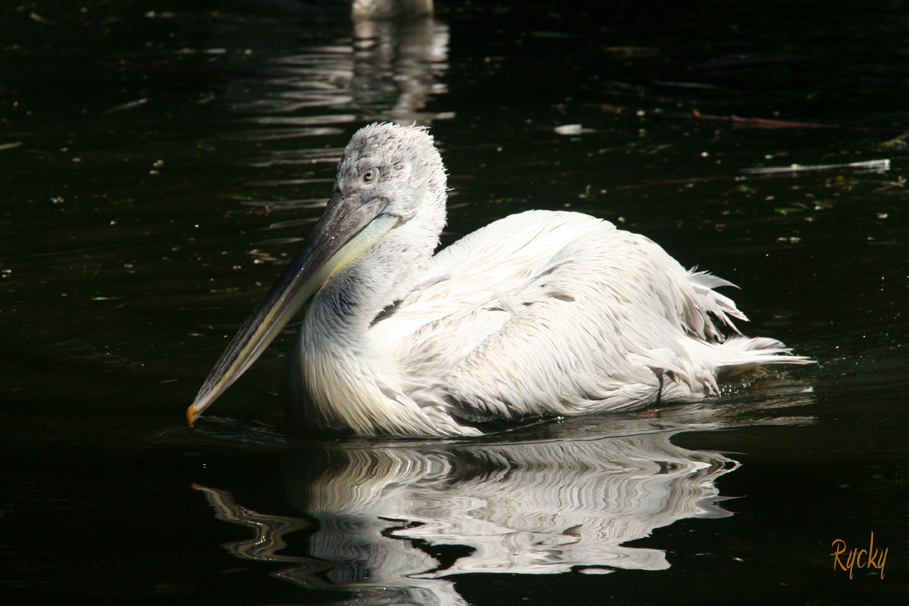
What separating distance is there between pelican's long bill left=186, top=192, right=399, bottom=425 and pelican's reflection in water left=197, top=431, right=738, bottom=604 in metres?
0.38

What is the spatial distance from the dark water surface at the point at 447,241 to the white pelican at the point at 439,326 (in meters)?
0.14

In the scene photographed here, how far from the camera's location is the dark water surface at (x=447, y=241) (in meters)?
2.85

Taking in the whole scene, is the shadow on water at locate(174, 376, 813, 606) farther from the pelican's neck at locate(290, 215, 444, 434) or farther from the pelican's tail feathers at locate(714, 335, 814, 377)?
the pelican's tail feathers at locate(714, 335, 814, 377)

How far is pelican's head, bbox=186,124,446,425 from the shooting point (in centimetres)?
393

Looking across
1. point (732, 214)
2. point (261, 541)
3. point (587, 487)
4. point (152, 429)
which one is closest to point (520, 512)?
point (587, 487)

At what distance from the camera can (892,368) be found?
14.2 feet

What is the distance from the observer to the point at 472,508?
319cm
